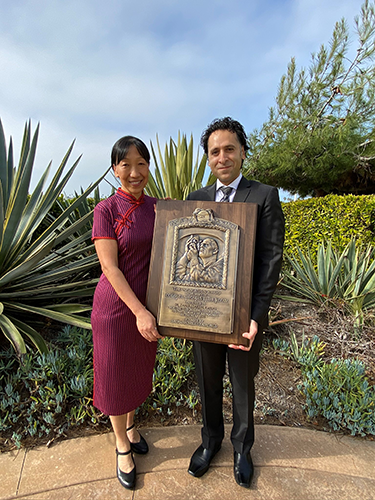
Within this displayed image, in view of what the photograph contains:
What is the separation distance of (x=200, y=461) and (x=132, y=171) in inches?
72.1

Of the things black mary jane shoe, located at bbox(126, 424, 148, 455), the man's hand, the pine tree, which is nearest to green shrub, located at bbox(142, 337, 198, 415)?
black mary jane shoe, located at bbox(126, 424, 148, 455)

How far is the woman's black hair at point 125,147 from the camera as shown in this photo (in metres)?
1.62

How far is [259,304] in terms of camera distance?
1526 mm

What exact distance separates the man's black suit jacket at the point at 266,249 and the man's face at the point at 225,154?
0.59 feet

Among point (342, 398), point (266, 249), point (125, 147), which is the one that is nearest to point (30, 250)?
point (125, 147)

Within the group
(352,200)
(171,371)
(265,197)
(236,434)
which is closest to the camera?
(265,197)

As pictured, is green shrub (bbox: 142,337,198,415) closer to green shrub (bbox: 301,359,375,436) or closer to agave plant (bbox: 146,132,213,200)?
green shrub (bbox: 301,359,375,436)

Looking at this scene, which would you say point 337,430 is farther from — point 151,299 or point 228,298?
point 151,299

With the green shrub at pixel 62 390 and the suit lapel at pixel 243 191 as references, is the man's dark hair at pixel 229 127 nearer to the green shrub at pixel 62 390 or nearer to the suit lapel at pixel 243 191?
the suit lapel at pixel 243 191

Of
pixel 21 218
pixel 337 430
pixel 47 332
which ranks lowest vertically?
pixel 337 430

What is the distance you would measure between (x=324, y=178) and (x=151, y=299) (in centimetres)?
909

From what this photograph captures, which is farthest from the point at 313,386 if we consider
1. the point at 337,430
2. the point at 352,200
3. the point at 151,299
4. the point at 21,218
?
the point at 352,200

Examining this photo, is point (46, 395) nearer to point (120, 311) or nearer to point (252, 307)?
point (120, 311)

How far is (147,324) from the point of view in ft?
4.90
